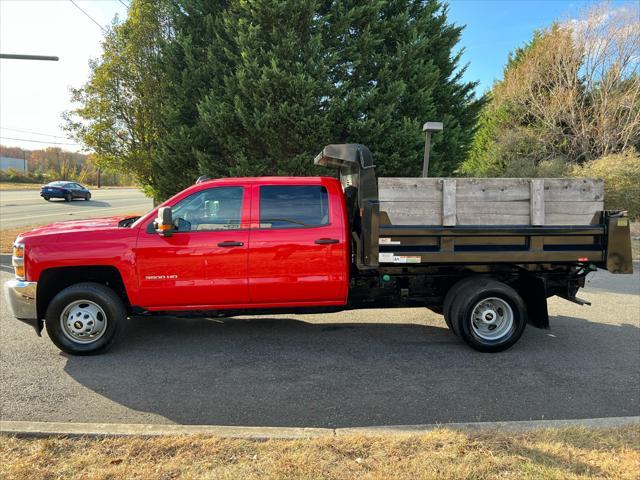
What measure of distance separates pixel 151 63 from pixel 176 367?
420 inches

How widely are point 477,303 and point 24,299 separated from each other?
484 centimetres

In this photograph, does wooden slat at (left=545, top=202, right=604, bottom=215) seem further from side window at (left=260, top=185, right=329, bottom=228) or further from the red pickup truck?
side window at (left=260, top=185, right=329, bottom=228)

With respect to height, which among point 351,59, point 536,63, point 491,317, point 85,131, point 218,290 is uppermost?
point 536,63

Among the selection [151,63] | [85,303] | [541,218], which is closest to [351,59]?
[151,63]

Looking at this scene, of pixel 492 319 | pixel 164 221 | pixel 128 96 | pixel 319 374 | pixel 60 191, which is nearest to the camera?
pixel 319 374

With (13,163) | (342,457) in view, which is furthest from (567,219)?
(13,163)

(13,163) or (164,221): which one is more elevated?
(13,163)

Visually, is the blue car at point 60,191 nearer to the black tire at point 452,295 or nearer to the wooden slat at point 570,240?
the black tire at point 452,295

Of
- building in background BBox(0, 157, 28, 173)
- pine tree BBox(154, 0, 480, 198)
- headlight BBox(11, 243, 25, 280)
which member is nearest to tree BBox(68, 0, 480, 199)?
pine tree BBox(154, 0, 480, 198)

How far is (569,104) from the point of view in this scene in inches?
733

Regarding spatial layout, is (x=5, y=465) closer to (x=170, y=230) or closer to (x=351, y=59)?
(x=170, y=230)

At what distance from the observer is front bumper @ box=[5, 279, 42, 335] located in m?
4.66

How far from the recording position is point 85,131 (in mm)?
13070

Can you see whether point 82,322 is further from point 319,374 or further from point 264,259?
point 319,374
